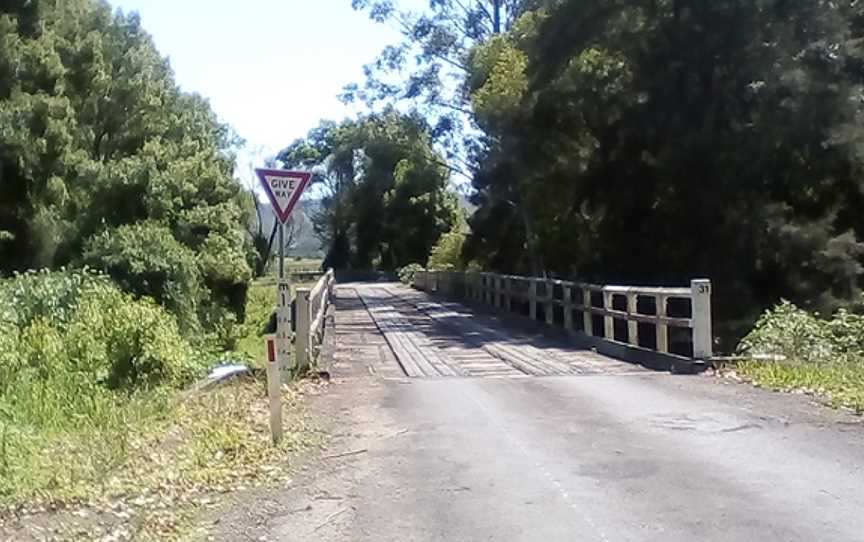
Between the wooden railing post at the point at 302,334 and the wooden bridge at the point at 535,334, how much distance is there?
145 centimetres

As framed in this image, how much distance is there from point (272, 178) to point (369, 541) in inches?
233

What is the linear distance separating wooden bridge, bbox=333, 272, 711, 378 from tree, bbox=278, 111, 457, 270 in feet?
113

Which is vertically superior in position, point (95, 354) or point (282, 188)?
point (282, 188)

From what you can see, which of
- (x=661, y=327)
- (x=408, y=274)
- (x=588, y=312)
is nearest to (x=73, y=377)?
(x=661, y=327)

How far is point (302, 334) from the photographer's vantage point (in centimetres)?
1583

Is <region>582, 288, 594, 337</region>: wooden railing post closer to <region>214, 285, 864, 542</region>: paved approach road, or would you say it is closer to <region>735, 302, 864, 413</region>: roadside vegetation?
<region>735, 302, 864, 413</region>: roadside vegetation

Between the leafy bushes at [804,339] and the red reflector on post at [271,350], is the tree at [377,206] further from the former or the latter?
the red reflector on post at [271,350]

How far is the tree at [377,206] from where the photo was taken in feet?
274

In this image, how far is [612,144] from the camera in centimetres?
3369

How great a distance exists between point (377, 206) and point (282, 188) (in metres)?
77.6

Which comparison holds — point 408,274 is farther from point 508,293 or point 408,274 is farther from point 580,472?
point 580,472

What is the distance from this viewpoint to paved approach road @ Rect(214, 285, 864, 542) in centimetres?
743

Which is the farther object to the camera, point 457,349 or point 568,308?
point 568,308

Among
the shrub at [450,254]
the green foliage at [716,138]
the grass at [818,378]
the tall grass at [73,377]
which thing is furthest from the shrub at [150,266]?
the shrub at [450,254]
